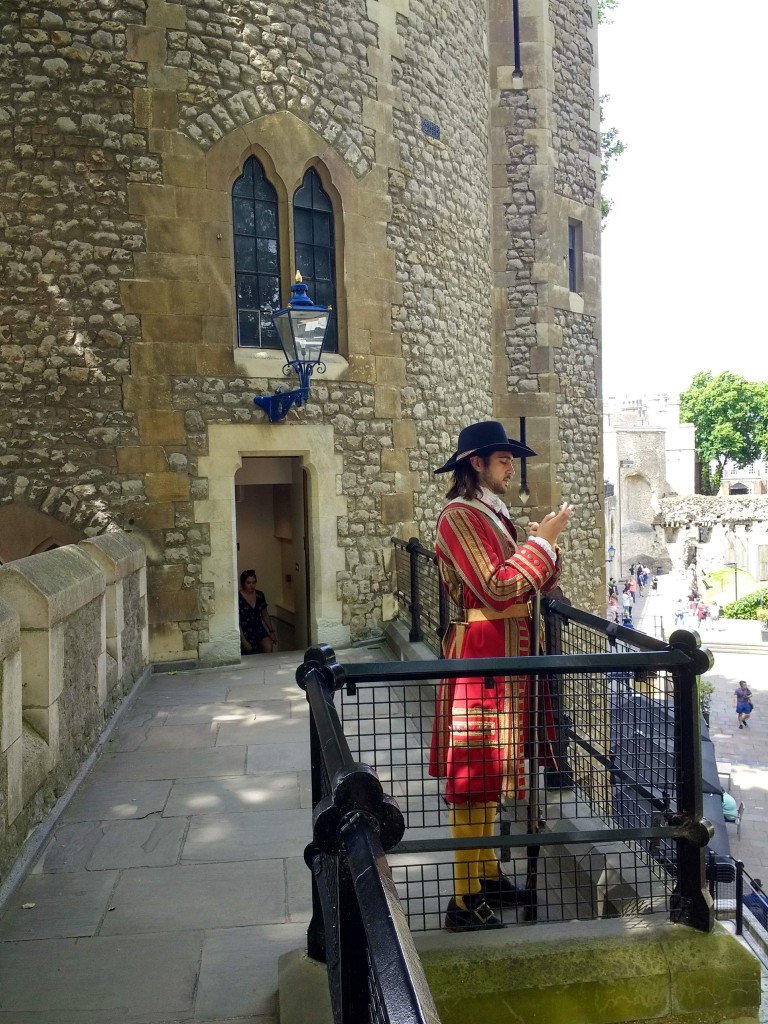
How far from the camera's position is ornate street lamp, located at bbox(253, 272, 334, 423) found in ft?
23.5

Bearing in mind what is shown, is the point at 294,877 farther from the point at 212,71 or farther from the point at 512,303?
the point at 512,303

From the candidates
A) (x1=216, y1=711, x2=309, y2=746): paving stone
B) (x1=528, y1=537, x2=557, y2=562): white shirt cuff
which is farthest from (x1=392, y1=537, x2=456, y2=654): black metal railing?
(x1=528, y1=537, x2=557, y2=562): white shirt cuff

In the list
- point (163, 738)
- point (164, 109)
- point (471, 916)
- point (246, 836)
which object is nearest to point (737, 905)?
point (471, 916)

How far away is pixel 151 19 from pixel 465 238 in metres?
4.35

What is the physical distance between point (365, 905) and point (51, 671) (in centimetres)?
332

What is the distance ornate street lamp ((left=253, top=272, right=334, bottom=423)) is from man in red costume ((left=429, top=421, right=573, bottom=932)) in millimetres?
4074

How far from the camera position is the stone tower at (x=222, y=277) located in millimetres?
7188

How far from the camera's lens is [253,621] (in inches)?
363

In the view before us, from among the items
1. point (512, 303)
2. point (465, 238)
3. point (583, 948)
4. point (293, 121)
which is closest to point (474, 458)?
point (583, 948)

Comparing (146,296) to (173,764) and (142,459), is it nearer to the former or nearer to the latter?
(142,459)

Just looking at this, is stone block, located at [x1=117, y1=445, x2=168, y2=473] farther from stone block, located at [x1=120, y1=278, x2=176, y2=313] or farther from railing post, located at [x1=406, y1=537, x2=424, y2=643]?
railing post, located at [x1=406, y1=537, x2=424, y2=643]

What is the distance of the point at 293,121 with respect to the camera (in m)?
7.99

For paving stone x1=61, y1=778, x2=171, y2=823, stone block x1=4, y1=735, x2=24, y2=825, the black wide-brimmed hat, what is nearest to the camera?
the black wide-brimmed hat

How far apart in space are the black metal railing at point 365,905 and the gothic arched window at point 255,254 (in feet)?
22.0
